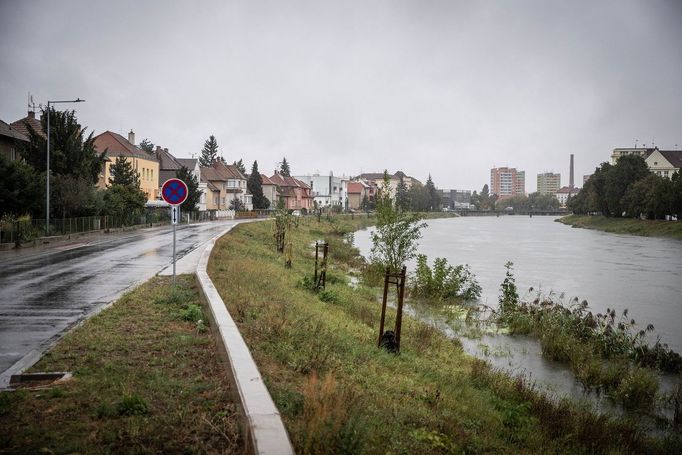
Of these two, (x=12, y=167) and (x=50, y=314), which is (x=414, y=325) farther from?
(x=12, y=167)

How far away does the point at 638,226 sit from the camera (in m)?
72.8

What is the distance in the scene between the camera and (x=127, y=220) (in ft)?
145

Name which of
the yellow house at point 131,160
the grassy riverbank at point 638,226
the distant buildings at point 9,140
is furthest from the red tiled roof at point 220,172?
the grassy riverbank at point 638,226

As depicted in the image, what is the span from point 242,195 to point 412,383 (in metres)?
92.2

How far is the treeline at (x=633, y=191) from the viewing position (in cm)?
6969

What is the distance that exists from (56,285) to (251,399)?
11.2 metres

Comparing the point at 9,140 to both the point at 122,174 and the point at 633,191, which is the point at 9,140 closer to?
the point at 122,174

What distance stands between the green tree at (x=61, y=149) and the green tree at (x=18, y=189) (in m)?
5.54

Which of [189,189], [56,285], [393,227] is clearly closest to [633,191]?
[189,189]

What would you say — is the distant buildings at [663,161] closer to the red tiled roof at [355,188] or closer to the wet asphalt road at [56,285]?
the red tiled roof at [355,188]

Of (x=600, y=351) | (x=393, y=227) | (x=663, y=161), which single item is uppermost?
(x=663, y=161)

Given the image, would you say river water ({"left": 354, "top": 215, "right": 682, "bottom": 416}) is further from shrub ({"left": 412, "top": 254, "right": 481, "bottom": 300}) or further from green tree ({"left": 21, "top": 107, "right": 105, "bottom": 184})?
green tree ({"left": 21, "top": 107, "right": 105, "bottom": 184})

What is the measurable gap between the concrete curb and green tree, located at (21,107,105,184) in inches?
1327

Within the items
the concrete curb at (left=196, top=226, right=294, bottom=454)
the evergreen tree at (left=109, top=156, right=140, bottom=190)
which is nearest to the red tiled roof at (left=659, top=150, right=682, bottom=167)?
the evergreen tree at (left=109, top=156, right=140, bottom=190)
